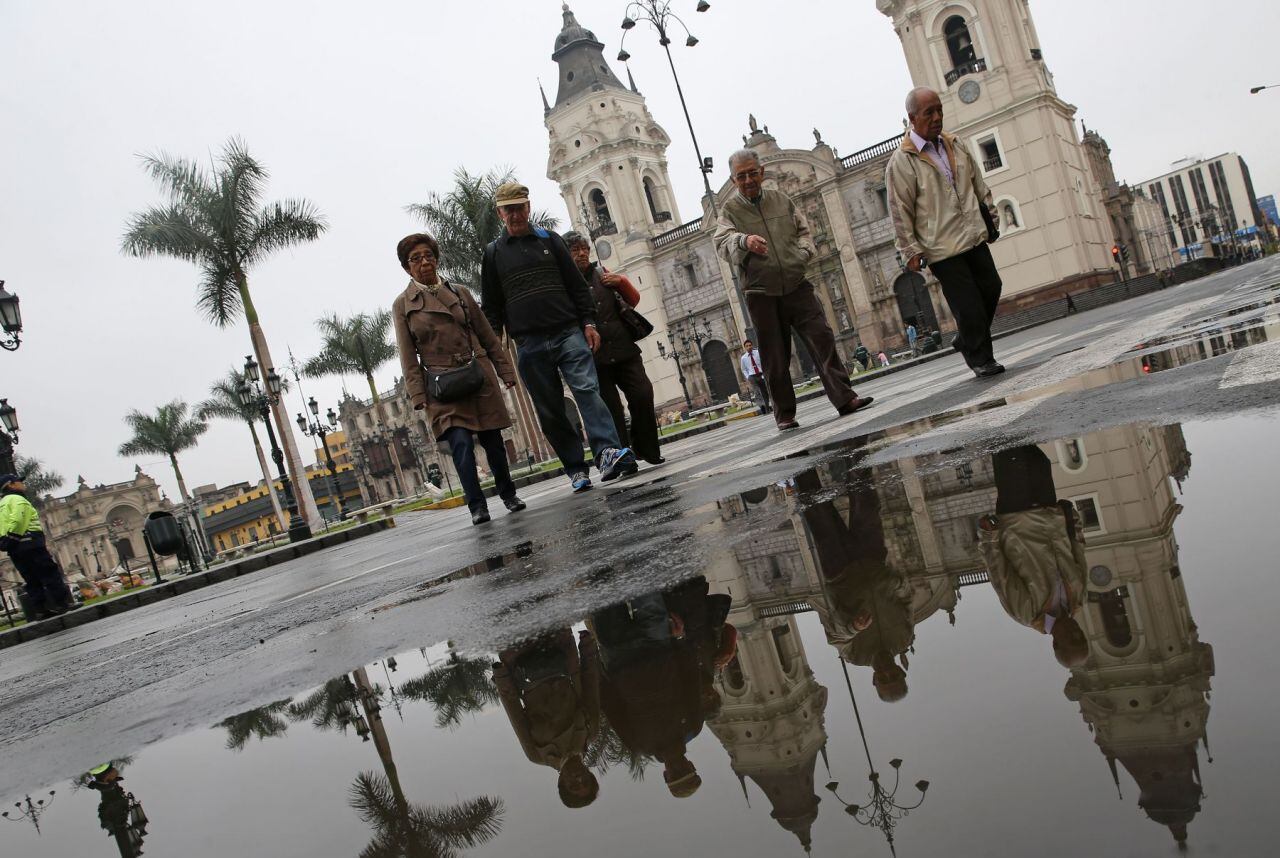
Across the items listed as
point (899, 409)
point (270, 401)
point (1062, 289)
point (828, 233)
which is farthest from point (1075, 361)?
point (828, 233)

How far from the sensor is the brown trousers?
21.6ft

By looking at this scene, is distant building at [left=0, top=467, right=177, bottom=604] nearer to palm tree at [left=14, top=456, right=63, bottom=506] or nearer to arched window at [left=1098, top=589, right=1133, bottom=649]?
palm tree at [left=14, top=456, right=63, bottom=506]

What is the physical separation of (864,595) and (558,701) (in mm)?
496

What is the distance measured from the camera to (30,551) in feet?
36.2

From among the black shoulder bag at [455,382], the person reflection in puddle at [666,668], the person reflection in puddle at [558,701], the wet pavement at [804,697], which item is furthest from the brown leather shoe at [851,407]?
the person reflection in puddle at [558,701]

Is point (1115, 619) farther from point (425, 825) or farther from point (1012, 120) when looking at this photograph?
point (1012, 120)

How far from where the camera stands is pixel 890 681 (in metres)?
1.05

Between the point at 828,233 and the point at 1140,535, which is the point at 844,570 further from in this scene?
the point at 828,233

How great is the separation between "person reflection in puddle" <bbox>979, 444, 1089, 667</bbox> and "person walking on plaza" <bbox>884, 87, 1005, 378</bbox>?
13.9 ft

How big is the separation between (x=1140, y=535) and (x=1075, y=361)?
15.2 ft

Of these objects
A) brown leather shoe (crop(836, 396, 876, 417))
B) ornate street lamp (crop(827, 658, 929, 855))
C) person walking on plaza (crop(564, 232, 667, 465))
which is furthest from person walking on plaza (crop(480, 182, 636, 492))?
ornate street lamp (crop(827, 658, 929, 855))

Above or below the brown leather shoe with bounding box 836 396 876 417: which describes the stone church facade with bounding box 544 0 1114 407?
above

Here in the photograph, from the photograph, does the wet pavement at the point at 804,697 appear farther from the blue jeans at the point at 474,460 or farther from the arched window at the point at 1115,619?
the blue jeans at the point at 474,460

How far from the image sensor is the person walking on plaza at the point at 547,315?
6.44 m
